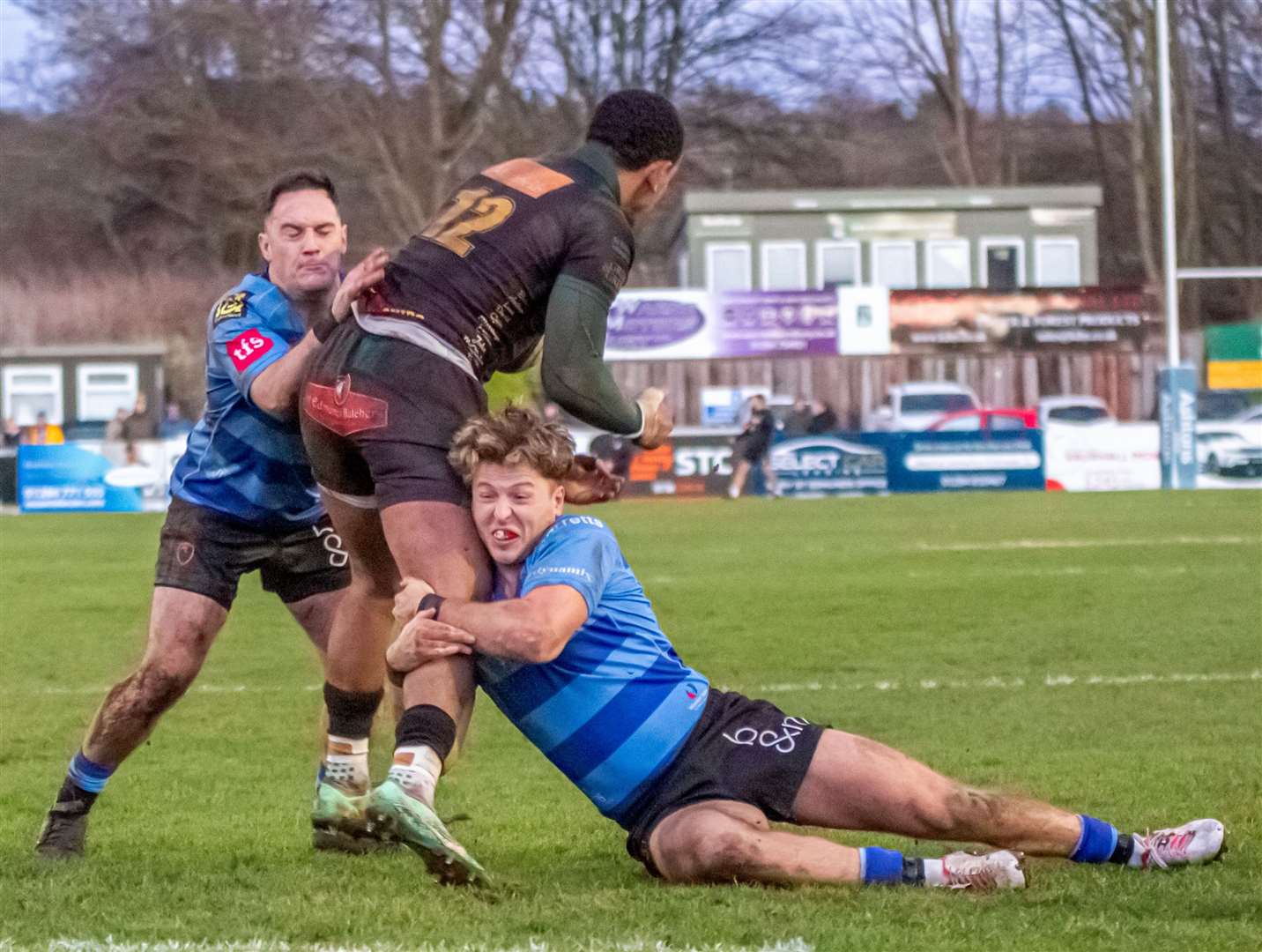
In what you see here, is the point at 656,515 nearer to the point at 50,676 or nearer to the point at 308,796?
the point at 50,676

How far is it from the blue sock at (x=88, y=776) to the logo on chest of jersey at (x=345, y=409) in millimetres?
1331

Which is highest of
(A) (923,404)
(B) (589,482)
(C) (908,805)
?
(B) (589,482)

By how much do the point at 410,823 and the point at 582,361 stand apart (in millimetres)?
1163

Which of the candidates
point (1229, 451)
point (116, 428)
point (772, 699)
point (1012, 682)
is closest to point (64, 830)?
point (772, 699)

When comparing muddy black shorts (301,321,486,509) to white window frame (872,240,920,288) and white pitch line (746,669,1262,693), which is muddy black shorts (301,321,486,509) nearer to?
white pitch line (746,669,1262,693)

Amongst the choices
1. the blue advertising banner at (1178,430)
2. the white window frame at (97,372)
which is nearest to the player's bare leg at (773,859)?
the blue advertising banner at (1178,430)

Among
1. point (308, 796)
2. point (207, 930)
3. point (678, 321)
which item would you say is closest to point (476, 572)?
point (207, 930)

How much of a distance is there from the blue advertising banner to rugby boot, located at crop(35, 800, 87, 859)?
983 inches

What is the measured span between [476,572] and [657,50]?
41.3m

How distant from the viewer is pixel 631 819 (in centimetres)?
455

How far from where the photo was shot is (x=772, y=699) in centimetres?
825

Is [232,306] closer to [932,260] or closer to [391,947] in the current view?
[391,947]

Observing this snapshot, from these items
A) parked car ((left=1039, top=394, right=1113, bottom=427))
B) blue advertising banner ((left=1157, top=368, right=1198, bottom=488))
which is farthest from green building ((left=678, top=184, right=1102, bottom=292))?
blue advertising banner ((left=1157, top=368, right=1198, bottom=488))

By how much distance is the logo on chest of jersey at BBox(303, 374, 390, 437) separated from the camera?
4477mm
